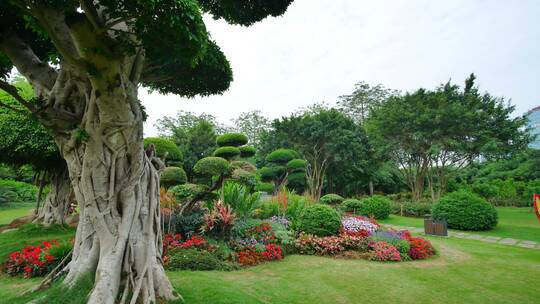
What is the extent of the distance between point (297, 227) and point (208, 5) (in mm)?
5838

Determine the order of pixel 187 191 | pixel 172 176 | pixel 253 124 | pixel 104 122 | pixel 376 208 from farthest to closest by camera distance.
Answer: pixel 253 124 → pixel 376 208 → pixel 172 176 → pixel 187 191 → pixel 104 122

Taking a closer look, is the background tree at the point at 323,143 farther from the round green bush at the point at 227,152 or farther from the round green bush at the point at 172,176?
the round green bush at the point at 172,176

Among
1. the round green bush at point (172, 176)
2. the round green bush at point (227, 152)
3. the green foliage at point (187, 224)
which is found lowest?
the green foliage at point (187, 224)

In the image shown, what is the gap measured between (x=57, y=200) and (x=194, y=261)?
579 cm

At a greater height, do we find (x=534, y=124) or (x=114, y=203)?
(x=534, y=124)

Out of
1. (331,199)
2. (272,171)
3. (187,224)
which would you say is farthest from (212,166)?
(272,171)

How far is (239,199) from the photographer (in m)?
8.13

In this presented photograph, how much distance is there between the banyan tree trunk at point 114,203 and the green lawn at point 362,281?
16.1 inches

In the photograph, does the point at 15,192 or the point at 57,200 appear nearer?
the point at 57,200

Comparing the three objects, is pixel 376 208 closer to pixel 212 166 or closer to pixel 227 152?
pixel 227 152

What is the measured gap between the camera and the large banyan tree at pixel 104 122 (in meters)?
2.64

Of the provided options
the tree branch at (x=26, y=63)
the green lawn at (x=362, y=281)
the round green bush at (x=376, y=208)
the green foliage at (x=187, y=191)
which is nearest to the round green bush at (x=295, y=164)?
the round green bush at (x=376, y=208)

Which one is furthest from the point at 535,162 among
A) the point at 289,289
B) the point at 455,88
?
the point at 289,289

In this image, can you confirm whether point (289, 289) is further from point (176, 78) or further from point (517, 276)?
point (517, 276)
